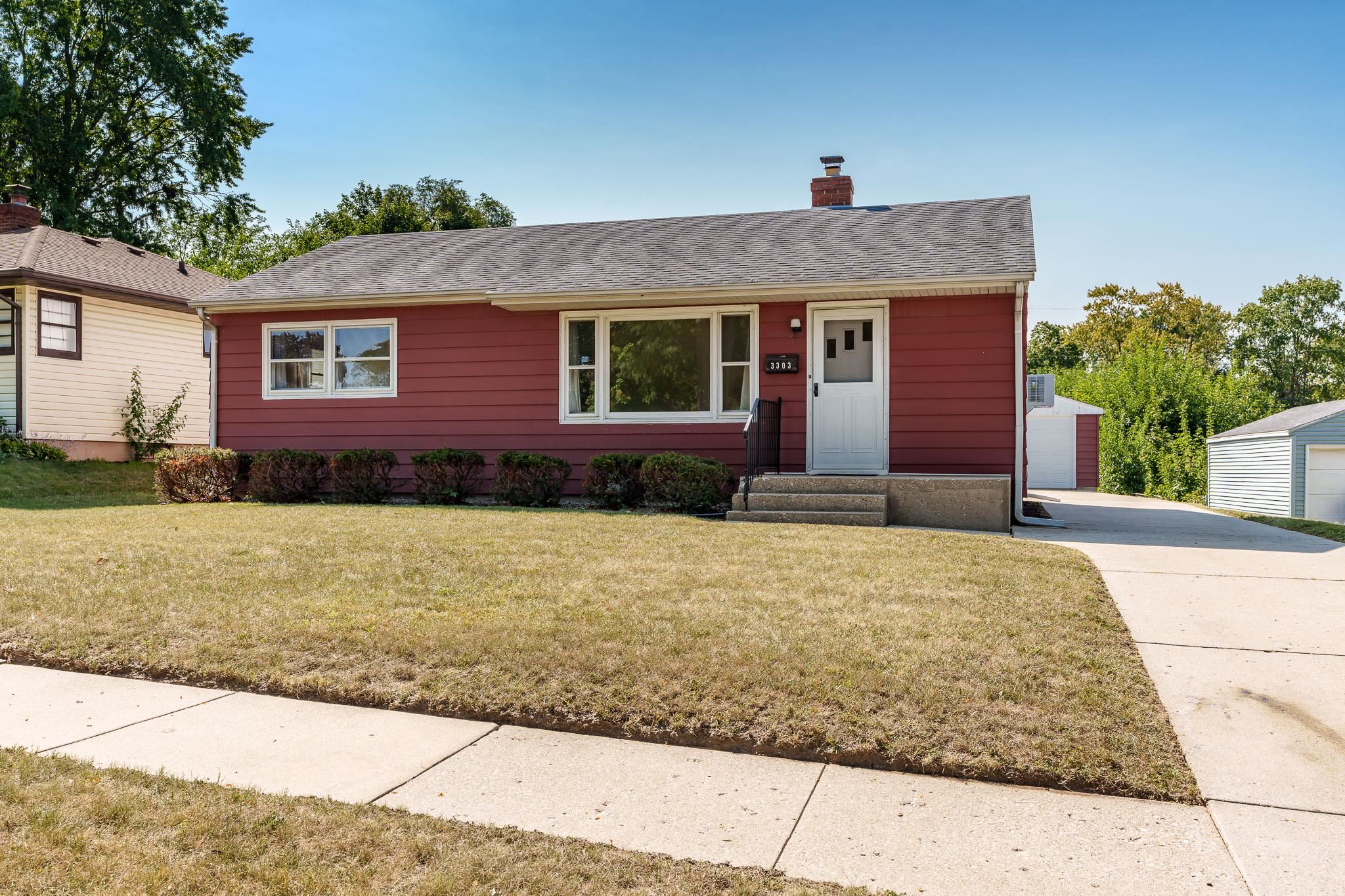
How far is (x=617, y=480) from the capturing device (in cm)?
1002

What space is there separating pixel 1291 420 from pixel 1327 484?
1.51 m

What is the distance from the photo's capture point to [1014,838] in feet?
8.25

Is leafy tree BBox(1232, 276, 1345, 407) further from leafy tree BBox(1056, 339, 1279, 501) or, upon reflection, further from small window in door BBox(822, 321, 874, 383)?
small window in door BBox(822, 321, 874, 383)

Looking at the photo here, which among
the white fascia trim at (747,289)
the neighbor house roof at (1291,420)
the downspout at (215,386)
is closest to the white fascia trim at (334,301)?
the downspout at (215,386)

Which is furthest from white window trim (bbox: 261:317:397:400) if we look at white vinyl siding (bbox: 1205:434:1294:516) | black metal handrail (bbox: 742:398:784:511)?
white vinyl siding (bbox: 1205:434:1294:516)

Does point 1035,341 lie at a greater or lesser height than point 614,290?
greater

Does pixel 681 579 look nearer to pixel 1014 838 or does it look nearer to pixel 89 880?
pixel 1014 838

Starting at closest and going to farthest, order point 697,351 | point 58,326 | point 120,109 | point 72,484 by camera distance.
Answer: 1. point 697,351
2. point 72,484
3. point 58,326
4. point 120,109

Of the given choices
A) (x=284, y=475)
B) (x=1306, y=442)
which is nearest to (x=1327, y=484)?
(x=1306, y=442)

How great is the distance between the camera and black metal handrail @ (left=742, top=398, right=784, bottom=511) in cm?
982

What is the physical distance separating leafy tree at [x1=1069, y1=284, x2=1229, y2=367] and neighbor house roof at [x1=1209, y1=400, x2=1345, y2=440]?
2370 centimetres

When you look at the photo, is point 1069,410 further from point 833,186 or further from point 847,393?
point 847,393

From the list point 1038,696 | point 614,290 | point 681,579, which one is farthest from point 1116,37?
point 1038,696

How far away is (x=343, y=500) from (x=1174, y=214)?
87.7 feet
